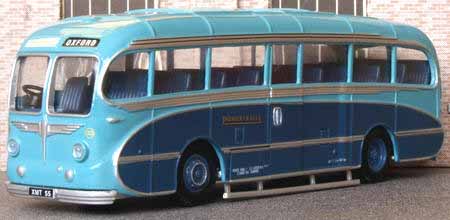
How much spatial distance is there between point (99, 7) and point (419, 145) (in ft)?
21.3

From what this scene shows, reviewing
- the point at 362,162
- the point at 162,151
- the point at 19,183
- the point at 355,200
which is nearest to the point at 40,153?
the point at 19,183

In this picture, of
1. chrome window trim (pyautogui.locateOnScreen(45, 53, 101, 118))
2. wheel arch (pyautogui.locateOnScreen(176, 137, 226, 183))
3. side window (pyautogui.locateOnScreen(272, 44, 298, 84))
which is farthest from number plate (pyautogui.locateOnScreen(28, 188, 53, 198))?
side window (pyautogui.locateOnScreen(272, 44, 298, 84))

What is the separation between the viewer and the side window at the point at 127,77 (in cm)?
1533

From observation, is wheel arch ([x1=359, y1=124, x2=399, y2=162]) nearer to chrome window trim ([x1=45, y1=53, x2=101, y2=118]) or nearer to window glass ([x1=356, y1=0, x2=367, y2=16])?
window glass ([x1=356, y1=0, x2=367, y2=16])

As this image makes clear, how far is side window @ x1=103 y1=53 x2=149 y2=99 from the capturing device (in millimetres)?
15328

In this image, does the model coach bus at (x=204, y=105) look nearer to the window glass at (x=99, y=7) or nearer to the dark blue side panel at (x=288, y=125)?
the dark blue side panel at (x=288, y=125)

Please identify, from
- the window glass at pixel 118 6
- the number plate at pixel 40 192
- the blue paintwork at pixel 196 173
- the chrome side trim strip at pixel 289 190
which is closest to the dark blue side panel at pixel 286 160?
the chrome side trim strip at pixel 289 190

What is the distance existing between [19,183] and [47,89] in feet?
4.63

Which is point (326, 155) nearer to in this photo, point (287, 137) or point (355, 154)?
point (355, 154)

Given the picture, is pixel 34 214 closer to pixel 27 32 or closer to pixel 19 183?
pixel 19 183

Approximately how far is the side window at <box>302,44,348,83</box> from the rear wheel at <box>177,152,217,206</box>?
2.45m

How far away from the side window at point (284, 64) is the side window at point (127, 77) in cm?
257

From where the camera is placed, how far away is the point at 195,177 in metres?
16.4

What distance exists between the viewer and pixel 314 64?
18375mm
